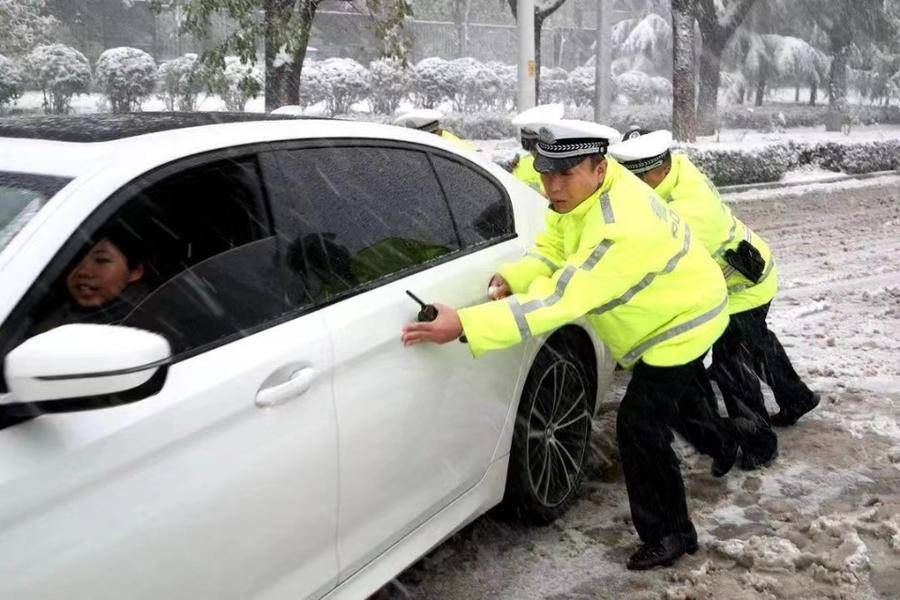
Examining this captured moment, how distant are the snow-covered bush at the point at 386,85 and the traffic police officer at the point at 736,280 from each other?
606 inches

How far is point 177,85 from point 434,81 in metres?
6.32

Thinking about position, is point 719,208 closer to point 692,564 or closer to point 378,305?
point 692,564

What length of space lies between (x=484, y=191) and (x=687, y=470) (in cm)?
171

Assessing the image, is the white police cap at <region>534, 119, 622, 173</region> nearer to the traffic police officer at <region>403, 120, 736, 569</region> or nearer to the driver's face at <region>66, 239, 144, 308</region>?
the traffic police officer at <region>403, 120, 736, 569</region>

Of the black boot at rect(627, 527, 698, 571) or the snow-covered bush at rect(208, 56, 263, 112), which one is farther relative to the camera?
the snow-covered bush at rect(208, 56, 263, 112)

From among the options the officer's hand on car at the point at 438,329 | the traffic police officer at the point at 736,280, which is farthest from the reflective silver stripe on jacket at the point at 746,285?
the officer's hand on car at the point at 438,329

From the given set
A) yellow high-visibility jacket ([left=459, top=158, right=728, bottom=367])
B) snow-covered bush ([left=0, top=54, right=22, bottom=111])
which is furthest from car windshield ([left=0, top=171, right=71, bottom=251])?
snow-covered bush ([left=0, top=54, right=22, bottom=111])

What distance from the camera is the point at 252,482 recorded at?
227 cm

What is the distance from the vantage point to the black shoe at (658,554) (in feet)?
11.7

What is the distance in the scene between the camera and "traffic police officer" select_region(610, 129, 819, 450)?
436 centimetres

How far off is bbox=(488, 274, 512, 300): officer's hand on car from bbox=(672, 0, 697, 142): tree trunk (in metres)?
20.5

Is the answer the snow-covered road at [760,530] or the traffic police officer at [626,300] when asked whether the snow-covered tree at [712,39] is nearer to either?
the snow-covered road at [760,530]

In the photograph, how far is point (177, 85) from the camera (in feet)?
55.3

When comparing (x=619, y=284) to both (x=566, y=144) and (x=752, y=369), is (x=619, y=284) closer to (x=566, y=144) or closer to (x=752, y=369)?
(x=566, y=144)
